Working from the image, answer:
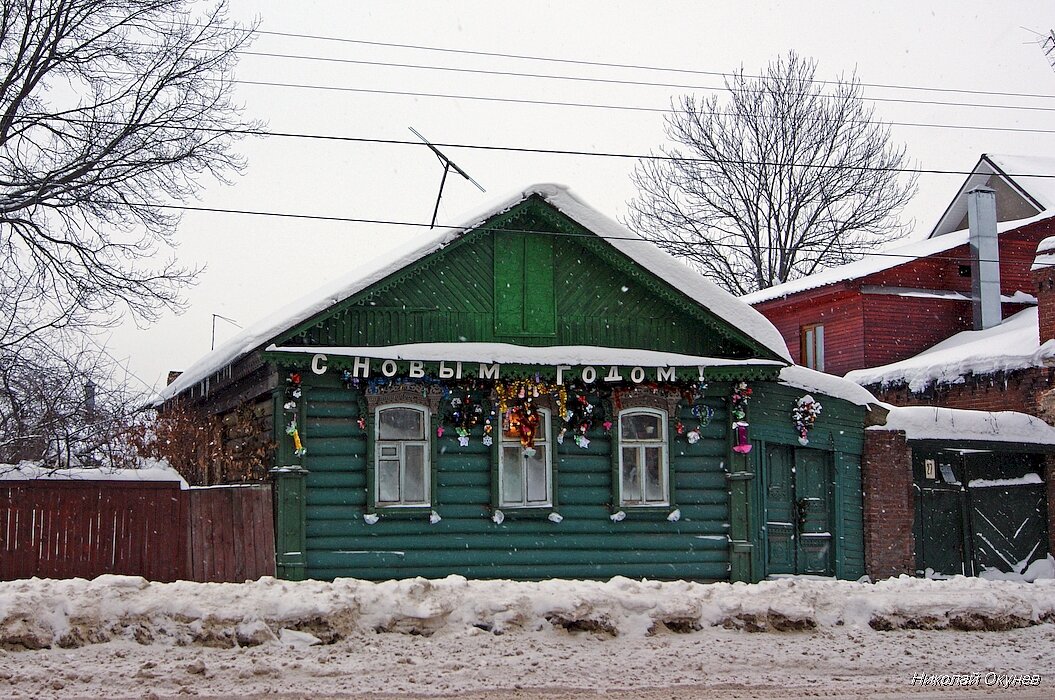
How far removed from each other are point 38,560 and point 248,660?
460 cm

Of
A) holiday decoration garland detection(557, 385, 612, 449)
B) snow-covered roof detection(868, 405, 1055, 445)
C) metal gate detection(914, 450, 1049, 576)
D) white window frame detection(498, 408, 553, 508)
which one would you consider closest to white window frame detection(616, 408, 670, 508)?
holiday decoration garland detection(557, 385, 612, 449)

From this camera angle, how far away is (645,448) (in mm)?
16641

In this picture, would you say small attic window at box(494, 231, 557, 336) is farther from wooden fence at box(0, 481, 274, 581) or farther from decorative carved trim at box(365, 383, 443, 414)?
wooden fence at box(0, 481, 274, 581)

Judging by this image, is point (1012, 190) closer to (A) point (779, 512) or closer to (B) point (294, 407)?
(A) point (779, 512)

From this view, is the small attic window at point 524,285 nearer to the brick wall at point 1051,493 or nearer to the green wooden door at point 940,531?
the green wooden door at point 940,531

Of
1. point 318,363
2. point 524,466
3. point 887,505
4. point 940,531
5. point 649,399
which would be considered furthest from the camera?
point 940,531

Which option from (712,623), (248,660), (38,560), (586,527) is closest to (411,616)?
(248,660)

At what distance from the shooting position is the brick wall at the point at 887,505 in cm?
1794

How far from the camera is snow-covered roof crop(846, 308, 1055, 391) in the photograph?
21.8 m

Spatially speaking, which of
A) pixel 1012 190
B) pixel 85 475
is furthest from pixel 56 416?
pixel 1012 190

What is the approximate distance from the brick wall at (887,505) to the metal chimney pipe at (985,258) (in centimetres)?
1165

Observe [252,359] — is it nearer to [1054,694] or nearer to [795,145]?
[1054,694]

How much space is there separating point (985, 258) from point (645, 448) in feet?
51.5

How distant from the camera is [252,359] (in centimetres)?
1548
